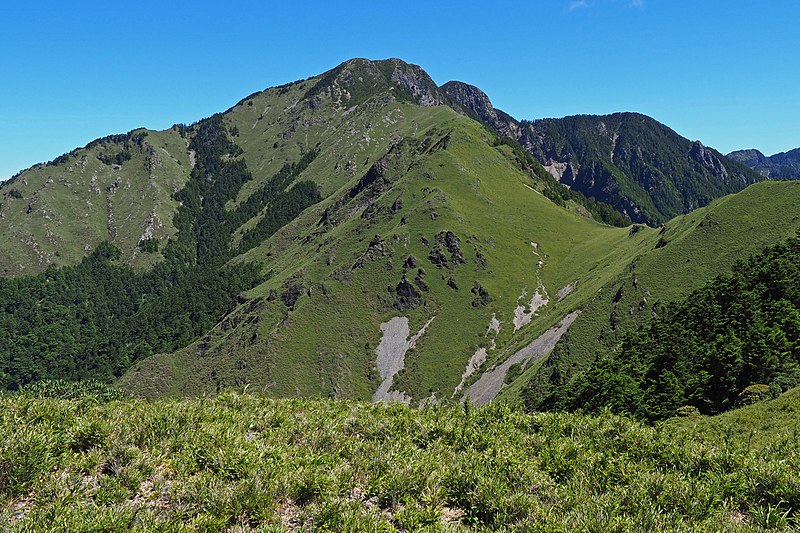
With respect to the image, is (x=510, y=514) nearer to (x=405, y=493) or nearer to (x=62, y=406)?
(x=405, y=493)

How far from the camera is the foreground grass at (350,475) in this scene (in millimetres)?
10953

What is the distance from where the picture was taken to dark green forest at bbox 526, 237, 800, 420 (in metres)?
52.0

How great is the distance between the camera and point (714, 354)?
60219mm

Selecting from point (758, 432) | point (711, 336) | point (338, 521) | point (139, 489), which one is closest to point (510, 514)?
point (338, 521)

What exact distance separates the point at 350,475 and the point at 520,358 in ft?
439

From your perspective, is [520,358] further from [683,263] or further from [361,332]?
[361,332]

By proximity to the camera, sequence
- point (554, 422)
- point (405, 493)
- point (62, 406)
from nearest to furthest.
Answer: point (405, 493), point (62, 406), point (554, 422)

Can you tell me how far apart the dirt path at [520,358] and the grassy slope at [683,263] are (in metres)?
8.62

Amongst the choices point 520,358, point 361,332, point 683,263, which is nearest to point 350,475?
point 520,358

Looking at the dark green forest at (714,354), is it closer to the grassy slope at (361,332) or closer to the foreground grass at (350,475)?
the foreground grass at (350,475)

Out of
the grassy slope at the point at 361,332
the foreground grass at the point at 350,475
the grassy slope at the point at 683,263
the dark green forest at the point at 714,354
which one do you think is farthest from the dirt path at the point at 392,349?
the foreground grass at the point at 350,475

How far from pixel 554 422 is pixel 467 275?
174523 millimetres

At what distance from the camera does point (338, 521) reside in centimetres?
1079

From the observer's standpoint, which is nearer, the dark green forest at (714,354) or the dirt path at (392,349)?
the dark green forest at (714,354)
